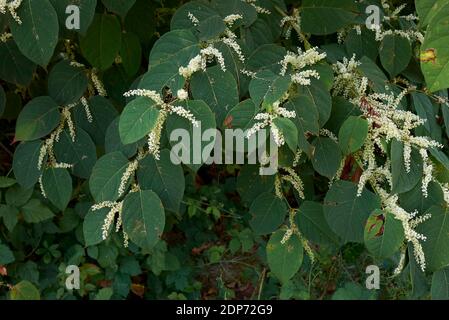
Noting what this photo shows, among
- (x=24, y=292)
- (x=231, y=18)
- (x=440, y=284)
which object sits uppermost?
(x=231, y=18)

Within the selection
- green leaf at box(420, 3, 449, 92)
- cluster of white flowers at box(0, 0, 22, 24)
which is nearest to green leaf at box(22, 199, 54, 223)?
cluster of white flowers at box(0, 0, 22, 24)

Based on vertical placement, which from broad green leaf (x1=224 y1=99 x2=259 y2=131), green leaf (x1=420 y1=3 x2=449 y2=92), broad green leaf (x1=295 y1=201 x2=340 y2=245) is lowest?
broad green leaf (x1=295 y1=201 x2=340 y2=245)

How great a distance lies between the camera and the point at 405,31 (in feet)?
5.79

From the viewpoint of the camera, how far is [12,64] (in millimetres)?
1646

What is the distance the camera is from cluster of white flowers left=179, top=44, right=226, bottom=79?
129 cm

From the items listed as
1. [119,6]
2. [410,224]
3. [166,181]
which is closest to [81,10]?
[119,6]

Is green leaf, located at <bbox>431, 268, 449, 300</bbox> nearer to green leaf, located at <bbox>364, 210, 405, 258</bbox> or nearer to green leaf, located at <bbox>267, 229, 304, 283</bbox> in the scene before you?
green leaf, located at <bbox>364, 210, 405, 258</bbox>

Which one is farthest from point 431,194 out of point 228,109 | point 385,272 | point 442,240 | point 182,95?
point 385,272

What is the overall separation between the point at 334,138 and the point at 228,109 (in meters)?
0.31

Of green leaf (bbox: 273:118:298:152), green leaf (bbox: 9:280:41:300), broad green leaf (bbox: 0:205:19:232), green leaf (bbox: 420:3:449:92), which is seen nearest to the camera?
green leaf (bbox: 420:3:449:92)

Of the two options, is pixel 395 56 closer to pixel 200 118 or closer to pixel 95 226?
pixel 200 118

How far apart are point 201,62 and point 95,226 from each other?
0.45 meters

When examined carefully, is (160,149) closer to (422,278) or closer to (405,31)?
(422,278)

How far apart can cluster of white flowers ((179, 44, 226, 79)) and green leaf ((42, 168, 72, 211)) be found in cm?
50
